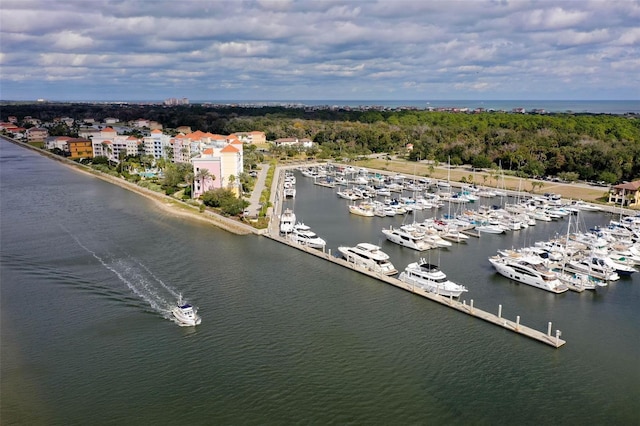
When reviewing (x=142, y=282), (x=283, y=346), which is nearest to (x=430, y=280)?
(x=283, y=346)

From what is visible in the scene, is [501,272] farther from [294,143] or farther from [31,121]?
[31,121]

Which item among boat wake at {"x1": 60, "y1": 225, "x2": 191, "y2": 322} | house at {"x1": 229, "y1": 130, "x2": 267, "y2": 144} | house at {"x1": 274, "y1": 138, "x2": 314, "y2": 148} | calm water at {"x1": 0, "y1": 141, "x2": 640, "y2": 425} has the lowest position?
calm water at {"x1": 0, "y1": 141, "x2": 640, "y2": 425}

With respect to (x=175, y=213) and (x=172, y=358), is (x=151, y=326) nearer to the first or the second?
(x=172, y=358)

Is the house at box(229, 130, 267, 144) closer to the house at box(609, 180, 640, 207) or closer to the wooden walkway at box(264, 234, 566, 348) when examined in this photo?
the house at box(609, 180, 640, 207)

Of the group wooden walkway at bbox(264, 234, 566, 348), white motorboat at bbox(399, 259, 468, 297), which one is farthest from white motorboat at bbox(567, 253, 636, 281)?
wooden walkway at bbox(264, 234, 566, 348)

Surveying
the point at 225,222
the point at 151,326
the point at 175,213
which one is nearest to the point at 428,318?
the point at 151,326

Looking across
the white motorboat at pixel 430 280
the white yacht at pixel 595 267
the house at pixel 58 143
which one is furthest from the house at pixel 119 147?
the white yacht at pixel 595 267
